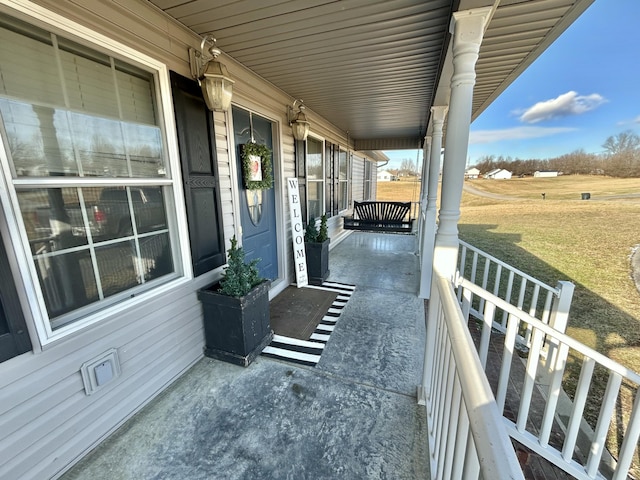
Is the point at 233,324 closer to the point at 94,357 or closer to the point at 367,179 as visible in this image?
the point at 94,357

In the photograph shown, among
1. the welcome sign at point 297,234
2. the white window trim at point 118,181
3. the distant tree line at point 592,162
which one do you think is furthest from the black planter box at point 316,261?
the distant tree line at point 592,162

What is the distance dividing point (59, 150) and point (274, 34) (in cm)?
157

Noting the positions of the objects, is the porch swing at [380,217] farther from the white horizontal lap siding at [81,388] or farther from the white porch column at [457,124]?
the white horizontal lap siding at [81,388]

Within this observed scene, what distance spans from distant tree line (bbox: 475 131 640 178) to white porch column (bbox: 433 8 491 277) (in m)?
14.8

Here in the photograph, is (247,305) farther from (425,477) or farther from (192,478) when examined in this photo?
(425,477)

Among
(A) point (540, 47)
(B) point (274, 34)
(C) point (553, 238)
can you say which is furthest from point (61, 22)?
(C) point (553, 238)

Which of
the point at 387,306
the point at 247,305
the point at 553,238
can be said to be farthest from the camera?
the point at 553,238

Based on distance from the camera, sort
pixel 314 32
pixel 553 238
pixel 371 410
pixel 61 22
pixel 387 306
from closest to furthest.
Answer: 1. pixel 61 22
2. pixel 371 410
3. pixel 314 32
4. pixel 387 306
5. pixel 553 238

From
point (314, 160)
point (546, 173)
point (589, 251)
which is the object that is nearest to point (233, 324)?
point (314, 160)

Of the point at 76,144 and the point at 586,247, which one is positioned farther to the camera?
the point at 586,247

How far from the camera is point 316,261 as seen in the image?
3.90 m

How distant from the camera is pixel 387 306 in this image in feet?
10.7

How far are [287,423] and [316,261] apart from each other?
2.36 m

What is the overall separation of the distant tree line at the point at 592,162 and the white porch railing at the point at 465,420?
50.7ft
